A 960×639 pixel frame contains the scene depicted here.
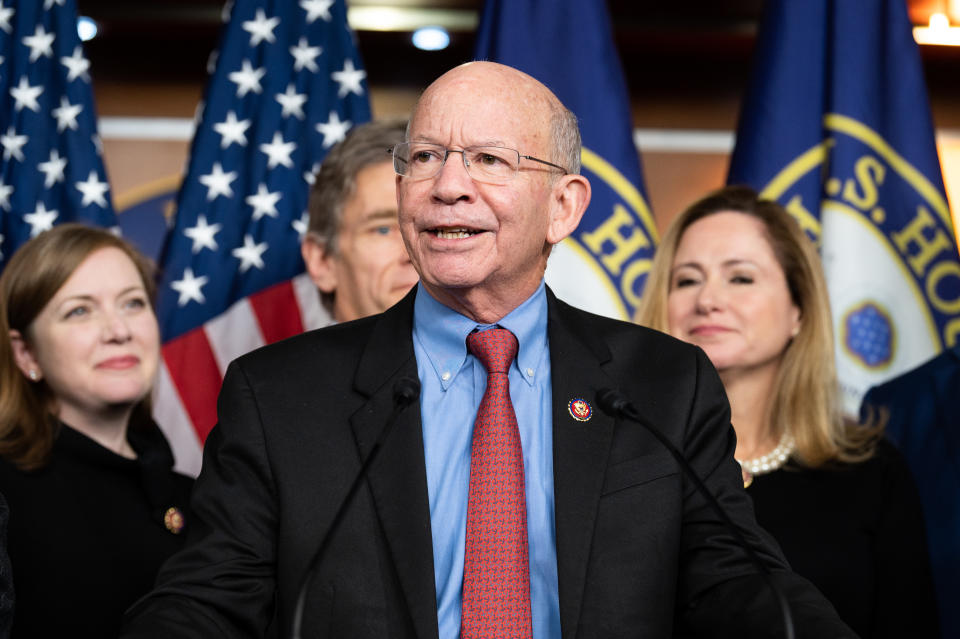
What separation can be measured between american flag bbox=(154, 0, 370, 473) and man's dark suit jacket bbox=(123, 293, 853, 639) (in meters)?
1.78

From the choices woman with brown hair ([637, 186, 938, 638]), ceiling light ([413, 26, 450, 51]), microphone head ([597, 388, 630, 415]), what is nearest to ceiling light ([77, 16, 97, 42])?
ceiling light ([413, 26, 450, 51])

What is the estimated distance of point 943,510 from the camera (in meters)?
2.99

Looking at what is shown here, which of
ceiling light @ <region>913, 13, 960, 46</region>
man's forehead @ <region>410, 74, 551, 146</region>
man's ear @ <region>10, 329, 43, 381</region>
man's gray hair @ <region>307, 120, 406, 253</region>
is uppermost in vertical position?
ceiling light @ <region>913, 13, 960, 46</region>

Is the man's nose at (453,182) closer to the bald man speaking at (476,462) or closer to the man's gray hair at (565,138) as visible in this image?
the bald man speaking at (476,462)

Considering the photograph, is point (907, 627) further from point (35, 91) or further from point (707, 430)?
point (35, 91)

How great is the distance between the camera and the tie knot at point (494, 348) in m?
1.75

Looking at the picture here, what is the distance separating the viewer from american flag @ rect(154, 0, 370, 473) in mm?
3490

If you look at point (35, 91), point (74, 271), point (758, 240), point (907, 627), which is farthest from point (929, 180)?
point (35, 91)

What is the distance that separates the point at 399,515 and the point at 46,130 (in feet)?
8.37

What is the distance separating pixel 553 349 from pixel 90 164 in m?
2.33

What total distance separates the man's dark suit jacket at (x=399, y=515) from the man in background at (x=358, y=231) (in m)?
1.18

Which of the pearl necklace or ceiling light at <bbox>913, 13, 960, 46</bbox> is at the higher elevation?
ceiling light at <bbox>913, 13, 960, 46</bbox>

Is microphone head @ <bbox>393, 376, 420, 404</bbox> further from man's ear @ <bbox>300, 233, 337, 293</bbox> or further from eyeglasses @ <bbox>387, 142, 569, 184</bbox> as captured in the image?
man's ear @ <bbox>300, 233, 337, 293</bbox>

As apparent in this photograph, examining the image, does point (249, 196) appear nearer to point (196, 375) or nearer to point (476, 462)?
point (196, 375)
